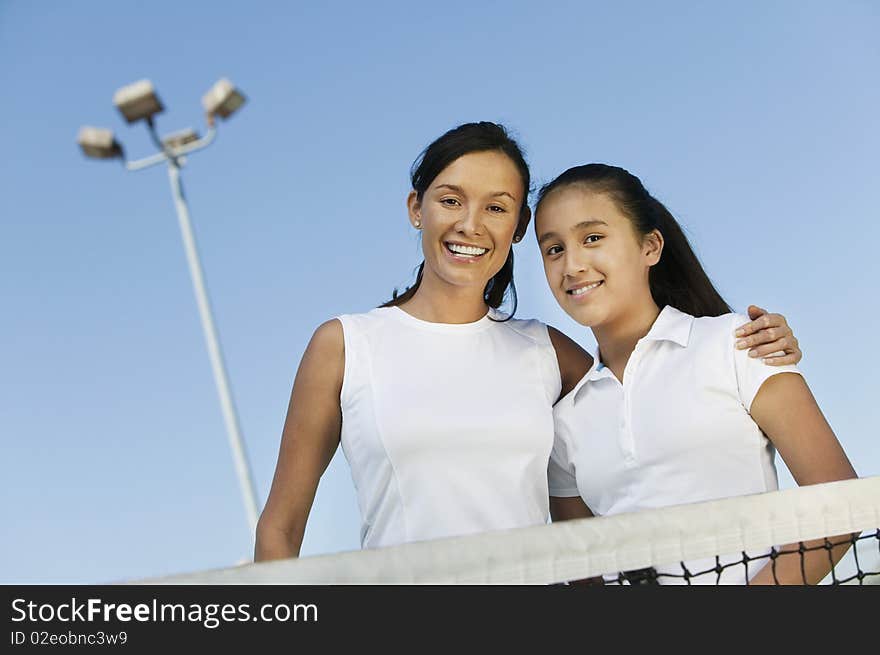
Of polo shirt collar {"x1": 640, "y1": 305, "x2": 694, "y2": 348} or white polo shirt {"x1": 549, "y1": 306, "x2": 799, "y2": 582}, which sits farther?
polo shirt collar {"x1": 640, "y1": 305, "x2": 694, "y2": 348}

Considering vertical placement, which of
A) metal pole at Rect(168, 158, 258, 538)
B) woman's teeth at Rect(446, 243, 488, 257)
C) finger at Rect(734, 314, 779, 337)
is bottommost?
finger at Rect(734, 314, 779, 337)

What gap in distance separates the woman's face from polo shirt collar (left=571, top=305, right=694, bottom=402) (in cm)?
49

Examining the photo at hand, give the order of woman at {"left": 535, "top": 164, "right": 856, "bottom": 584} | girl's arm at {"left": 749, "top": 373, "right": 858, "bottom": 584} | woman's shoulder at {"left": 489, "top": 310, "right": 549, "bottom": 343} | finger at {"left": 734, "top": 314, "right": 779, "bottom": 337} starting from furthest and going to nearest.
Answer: woman's shoulder at {"left": 489, "top": 310, "right": 549, "bottom": 343}, finger at {"left": 734, "top": 314, "right": 779, "bottom": 337}, woman at {"left": 535, "top": 164, "right": 856, "bottom": 584}, girl's arm at {"left": 749, "top": 373, "right": 858, "bottom": 584}

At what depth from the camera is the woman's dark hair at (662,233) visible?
3561 mm

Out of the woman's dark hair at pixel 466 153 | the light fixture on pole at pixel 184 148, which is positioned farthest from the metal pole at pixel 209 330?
the woman's dark hair at pixel 466 153

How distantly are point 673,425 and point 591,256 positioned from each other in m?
0.62

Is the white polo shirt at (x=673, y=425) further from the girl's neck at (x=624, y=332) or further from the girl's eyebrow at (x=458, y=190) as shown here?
→ the girl's eyebrow at (x=458, y=190)

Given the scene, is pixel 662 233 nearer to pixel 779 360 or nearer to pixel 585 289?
pixel 585 289

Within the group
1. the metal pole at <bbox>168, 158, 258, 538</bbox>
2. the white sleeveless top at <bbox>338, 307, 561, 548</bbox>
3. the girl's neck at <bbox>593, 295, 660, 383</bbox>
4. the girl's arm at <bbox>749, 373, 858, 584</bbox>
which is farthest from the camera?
the metal pole at <bbox>168, 158, 258, 538</bbox>

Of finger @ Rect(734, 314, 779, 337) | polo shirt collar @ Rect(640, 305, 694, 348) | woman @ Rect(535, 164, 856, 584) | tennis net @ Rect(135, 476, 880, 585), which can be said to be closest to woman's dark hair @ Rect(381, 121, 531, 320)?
woman @ Rect(535, 164, 856, 584)

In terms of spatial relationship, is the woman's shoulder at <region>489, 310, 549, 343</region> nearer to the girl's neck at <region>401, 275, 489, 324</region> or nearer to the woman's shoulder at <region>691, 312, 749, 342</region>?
the girl's neck at <region>401, 275, 489, 324</region>

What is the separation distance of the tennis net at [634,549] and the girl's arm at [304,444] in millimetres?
1145

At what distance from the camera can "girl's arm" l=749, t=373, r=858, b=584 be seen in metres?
2.85
